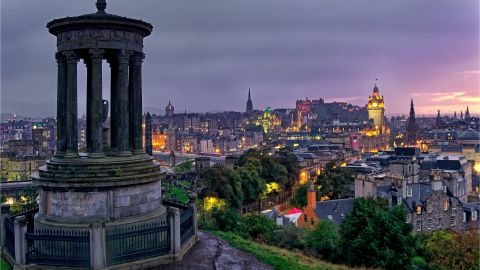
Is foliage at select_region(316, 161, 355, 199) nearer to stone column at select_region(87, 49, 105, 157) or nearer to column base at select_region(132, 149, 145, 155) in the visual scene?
column base at select_region(132, 149, 145, 155)

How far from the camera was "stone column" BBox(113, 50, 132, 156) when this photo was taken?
19.2 metres

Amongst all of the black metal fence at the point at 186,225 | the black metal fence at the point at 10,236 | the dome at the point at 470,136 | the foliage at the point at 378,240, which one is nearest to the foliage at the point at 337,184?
the foliage at the point at 378,240

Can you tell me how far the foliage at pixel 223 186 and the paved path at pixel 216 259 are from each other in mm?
46111

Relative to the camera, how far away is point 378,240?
951 inches

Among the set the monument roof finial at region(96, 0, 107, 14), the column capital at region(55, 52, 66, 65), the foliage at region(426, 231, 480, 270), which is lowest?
the foliage at region(426, 231, 480, 270)

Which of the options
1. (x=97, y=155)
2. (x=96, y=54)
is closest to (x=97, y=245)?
(x=97, y=155)

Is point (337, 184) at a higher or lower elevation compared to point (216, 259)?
lower

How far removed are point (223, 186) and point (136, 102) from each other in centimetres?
4715

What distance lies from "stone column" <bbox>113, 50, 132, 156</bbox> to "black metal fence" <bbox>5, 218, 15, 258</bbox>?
187 inches

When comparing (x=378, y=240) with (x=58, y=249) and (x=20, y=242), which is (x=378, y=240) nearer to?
(x=58, y=249)

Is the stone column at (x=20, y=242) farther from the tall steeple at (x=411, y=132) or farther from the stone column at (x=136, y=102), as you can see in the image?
the tall steeple at (x=411, y=132)

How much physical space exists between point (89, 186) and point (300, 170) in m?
86.6

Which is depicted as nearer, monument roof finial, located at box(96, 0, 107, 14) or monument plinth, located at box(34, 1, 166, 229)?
monument plinth, located at box(34, 1, 166, 229)

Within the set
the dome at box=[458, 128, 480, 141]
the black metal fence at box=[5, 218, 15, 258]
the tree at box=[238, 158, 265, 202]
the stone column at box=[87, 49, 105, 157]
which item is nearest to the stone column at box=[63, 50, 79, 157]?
the stone column at box=[87, 49, 105, 157]
